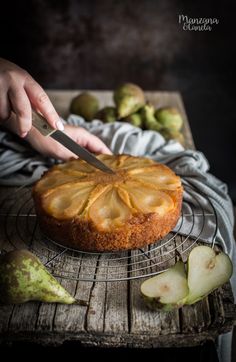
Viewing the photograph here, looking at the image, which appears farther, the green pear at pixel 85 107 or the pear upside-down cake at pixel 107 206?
the green pear at pixel 85 107

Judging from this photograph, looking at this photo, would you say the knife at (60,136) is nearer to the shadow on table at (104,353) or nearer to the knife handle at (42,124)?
the knife handle at (42,124)

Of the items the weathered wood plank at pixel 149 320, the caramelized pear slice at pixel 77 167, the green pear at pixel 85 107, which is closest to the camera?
the weathered wood plank at pixel 149 320

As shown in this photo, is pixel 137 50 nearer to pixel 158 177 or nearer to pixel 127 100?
pixel 127 100

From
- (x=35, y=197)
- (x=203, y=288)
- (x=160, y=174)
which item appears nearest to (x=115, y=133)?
(x=160, y=174)

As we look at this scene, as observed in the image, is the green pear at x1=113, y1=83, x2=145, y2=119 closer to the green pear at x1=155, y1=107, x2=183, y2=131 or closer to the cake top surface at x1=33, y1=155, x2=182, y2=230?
the green pear at x1=155, y1=107, x2=183, y2=131

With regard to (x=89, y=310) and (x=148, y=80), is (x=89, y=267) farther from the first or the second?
(x=148, y=80)

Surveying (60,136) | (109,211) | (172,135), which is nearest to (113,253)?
(109,211)

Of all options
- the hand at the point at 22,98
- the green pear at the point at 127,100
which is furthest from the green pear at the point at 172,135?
the hand at the point at 22,98
